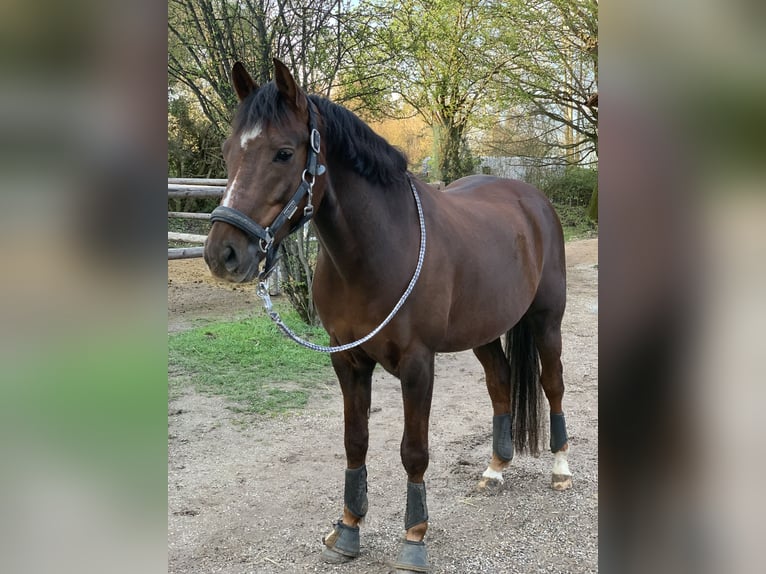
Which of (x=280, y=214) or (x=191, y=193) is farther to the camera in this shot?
(x=191, y=193)

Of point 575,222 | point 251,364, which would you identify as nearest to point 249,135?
point 251,364

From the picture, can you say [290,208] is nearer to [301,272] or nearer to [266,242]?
[266,242]

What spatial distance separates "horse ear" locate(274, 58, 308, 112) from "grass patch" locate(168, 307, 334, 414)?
2956mm

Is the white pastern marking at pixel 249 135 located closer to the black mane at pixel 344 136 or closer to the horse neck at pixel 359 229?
the black mane at pixel 344 136

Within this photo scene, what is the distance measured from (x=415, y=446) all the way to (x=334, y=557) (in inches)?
25.8

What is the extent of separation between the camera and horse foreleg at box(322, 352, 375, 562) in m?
2.49

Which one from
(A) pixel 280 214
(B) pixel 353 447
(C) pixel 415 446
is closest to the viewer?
(A) pixel 280 214

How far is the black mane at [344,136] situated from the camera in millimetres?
1824

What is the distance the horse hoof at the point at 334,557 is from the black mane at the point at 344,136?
64.6 inches

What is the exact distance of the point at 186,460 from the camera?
3.57 meters

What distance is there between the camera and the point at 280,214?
6.00 ft

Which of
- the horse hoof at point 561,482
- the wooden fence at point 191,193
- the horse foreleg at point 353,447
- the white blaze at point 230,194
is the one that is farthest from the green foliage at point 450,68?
the white blaze at point 230,194
